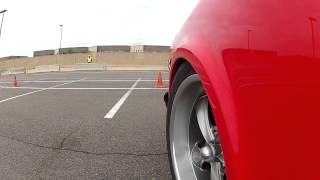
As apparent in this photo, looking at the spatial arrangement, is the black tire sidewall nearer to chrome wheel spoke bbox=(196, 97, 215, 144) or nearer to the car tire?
the car tire

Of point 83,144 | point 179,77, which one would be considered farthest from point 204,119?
point 83,144

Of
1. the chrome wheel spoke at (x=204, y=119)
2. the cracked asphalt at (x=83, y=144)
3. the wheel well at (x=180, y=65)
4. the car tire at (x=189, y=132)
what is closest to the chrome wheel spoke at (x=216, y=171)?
the car tire at (x=189, y=132)

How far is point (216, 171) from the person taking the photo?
2.77 metres

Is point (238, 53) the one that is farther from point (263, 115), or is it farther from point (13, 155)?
point (13, 155)

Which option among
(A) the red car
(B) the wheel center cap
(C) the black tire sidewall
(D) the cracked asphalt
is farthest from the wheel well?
(D) the cracked asphalt

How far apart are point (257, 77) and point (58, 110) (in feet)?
24.3

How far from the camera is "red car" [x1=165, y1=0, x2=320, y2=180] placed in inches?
66.1

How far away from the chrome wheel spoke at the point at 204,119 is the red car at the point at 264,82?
50 centimetres

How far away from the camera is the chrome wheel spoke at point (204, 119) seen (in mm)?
2933

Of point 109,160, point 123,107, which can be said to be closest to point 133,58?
point 123,107

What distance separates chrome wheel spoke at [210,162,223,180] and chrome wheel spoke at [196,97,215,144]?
17 cm

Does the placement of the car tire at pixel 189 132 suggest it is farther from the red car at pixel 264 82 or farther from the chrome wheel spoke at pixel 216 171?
the red car at pixel 264 82

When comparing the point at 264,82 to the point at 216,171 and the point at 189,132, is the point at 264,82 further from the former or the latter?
the point at 189,132

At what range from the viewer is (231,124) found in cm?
201
